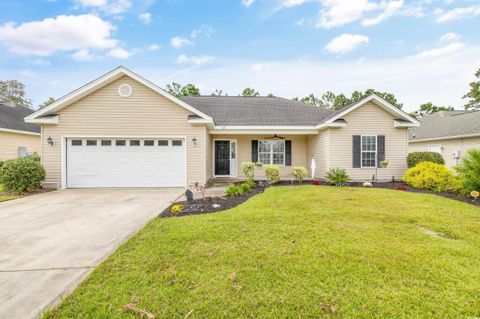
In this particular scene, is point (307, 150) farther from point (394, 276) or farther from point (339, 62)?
point (394, 276)

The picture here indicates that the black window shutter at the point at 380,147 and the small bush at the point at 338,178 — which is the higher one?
the black window shutter at the point at 380,147

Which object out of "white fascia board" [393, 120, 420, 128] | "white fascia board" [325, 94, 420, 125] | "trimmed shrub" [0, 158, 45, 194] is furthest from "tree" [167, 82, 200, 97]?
"white fascia board" [393, 120, 420, 128]

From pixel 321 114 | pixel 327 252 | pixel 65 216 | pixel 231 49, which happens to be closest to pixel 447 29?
pixel 321 114

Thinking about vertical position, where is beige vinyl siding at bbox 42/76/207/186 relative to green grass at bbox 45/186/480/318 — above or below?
above

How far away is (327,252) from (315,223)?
1.41 meters

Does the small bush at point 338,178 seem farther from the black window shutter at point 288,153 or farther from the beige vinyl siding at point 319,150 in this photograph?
the black window shutter at point 288,153

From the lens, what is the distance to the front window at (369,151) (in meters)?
11.5

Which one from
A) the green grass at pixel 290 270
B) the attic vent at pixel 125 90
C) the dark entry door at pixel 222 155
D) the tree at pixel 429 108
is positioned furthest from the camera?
the tree at pixel 429 108

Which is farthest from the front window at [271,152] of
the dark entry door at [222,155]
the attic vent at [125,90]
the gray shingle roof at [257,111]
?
the attic vent at [125,90]

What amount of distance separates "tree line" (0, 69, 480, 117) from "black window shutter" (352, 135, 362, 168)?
2139 centimetres

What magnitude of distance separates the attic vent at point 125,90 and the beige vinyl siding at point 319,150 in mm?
9367

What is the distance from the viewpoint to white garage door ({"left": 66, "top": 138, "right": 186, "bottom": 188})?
10.3 metres

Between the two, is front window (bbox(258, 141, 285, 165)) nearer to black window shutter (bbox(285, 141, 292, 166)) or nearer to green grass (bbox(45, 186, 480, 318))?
black window shutter (bbox(285, 141, 292, 166))

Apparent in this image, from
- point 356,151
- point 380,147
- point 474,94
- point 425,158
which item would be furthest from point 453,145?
point 474,94
